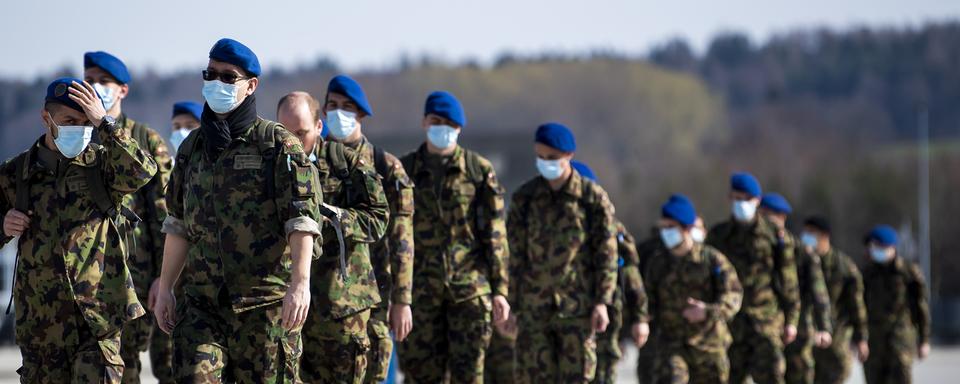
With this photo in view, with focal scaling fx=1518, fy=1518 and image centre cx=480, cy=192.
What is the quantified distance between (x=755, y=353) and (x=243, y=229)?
8.46 meters

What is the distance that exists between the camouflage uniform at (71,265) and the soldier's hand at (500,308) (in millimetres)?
2935

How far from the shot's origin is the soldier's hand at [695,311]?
42.4 feet

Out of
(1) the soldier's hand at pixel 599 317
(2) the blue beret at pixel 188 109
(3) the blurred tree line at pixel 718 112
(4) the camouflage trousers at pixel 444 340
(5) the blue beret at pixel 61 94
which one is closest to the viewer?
(5) the blue beret at pixel 61 94

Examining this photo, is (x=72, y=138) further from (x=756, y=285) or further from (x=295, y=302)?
(x=756, y=285)

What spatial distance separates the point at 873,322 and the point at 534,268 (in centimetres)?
785

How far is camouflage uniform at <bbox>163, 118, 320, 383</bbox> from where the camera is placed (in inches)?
276

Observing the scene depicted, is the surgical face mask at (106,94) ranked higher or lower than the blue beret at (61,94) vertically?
higher

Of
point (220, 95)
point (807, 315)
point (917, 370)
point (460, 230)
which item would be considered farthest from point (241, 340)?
point (917, 370)

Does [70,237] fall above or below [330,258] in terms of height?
above

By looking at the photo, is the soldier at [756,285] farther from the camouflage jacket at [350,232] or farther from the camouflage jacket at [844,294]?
the camouflage jacket at [350,232]

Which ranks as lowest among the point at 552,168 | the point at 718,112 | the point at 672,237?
the point at 672,237

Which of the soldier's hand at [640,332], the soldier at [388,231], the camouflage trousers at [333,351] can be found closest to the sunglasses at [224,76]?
the camouflage trousers at [333,351]

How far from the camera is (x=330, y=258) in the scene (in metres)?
8.42

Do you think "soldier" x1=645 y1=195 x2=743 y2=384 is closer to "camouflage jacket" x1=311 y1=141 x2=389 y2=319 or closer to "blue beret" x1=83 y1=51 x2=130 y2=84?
"camouflage jacket" x1=311 y1=141 x2=389 y2=319
